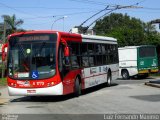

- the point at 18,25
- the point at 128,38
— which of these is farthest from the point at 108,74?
the point at 128,38

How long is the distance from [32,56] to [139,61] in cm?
1939

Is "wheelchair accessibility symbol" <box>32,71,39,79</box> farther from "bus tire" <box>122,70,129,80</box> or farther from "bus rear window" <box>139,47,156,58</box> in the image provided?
"bus tire" <box>122,70,129,80</box>

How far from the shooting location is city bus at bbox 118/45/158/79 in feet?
121

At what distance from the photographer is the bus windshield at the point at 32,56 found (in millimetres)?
18469

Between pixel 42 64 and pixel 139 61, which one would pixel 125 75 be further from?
pixel 42 64

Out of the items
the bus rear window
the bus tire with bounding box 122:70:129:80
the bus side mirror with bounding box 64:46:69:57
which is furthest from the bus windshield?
the bus tire with bounding box 122:70:129:80

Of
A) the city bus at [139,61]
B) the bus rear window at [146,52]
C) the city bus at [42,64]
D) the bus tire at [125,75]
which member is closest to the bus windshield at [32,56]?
the city bus at [42,64]

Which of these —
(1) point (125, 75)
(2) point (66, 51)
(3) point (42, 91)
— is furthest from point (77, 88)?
(1) point (125, 75)

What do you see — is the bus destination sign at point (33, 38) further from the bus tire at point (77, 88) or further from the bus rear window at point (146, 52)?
the bus rear window at point (146, 52)

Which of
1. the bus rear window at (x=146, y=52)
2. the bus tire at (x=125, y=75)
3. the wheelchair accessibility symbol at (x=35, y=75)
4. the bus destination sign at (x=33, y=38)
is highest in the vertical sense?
the bus destination sign at (x=33, y=38)

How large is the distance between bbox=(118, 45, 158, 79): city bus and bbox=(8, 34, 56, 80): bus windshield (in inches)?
748

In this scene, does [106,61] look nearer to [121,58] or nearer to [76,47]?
[76,47]

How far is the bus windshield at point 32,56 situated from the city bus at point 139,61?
1899 centimetres

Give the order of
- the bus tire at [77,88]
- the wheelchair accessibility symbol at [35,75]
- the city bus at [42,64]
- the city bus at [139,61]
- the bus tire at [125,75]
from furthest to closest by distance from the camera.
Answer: the bus tire at [125,75], the city bus at [139,61], the bus tire at [77,88], the wheelchair accessibility symbol at [35,75], the city bus at [42,64]
